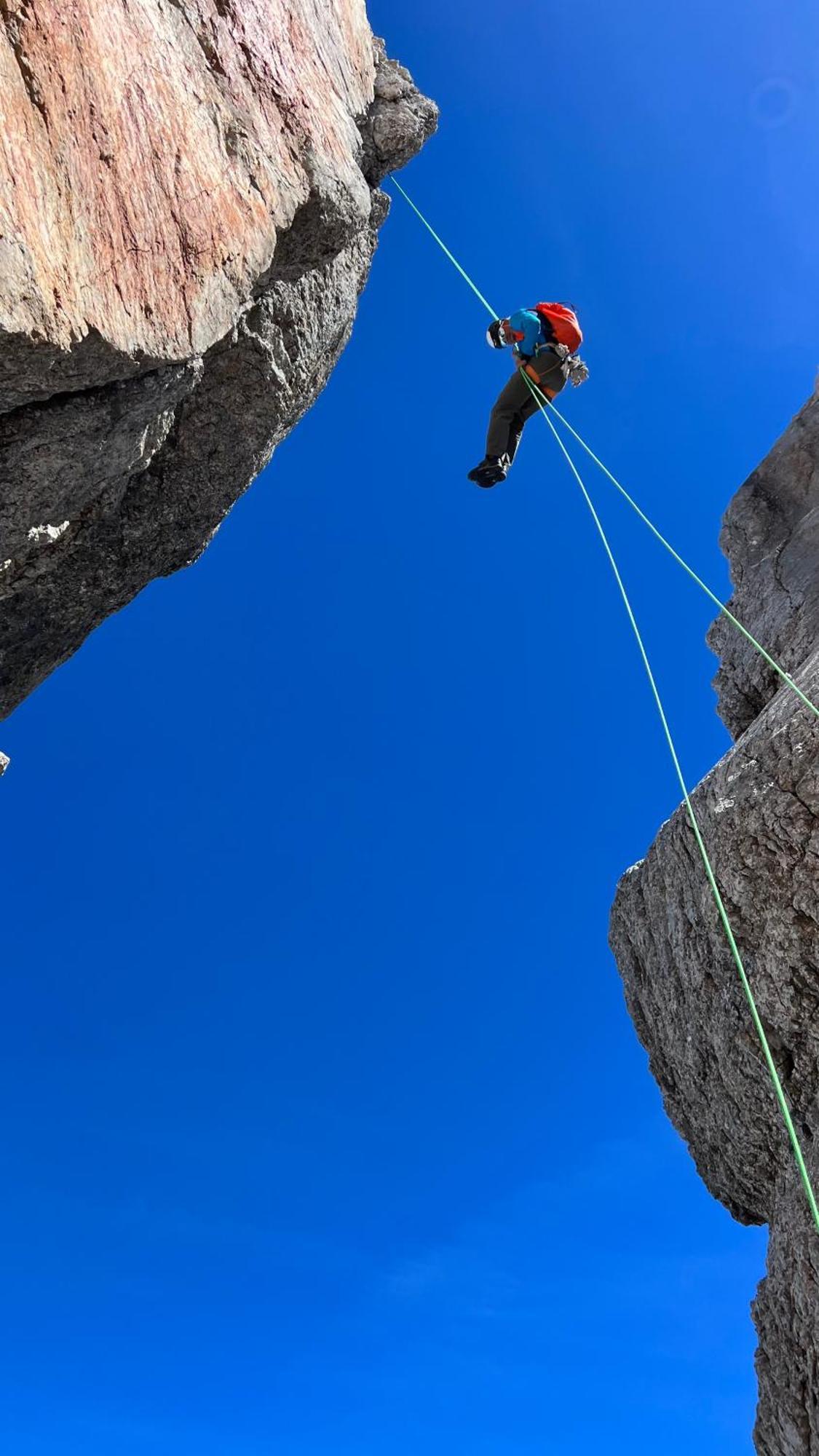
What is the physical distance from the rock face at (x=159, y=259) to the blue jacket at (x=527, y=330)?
1639 millimetres

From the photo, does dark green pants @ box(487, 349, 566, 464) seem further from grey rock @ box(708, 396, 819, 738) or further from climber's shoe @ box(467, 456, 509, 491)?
grey rock @ box(708, 396, 819, 738)

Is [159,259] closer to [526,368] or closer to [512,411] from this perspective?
[526,368]

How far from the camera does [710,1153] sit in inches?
286

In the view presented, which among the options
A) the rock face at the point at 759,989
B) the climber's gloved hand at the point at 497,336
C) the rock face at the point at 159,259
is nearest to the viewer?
the rock face at the point at 159,259

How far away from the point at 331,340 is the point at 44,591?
11.4ft

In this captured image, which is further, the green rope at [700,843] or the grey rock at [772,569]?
the grey rock at [772,569]

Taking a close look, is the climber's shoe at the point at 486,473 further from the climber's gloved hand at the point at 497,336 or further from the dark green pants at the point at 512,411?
the climber's gloved hand at the point at 497,336

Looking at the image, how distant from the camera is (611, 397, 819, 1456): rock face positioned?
18.5ft

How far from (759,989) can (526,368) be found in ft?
21.5

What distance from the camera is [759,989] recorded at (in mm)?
6027

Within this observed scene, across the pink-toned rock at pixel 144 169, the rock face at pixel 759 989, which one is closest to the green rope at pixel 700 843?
the rock face at pixel 759 989

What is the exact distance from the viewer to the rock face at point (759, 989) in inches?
222

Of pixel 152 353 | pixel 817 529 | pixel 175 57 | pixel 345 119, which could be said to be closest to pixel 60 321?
pixel 152 353

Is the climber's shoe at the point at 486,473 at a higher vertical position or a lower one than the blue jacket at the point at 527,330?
lower
